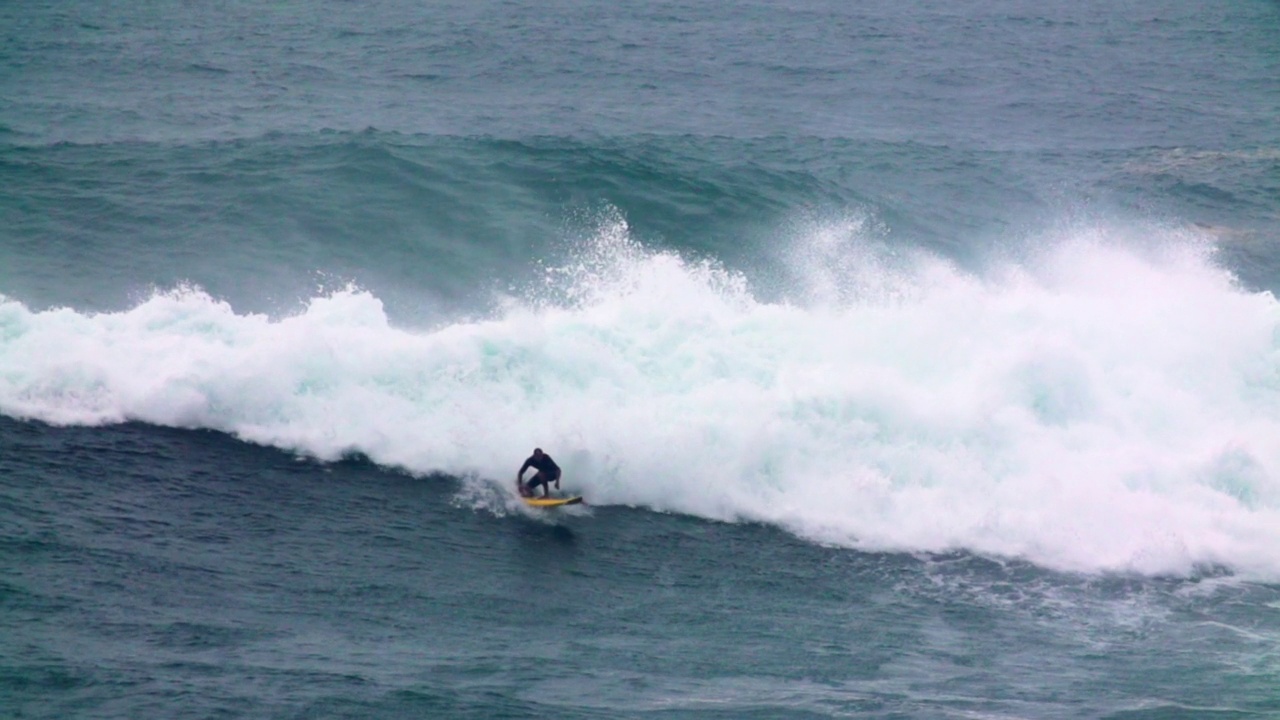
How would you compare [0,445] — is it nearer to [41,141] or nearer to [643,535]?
[643,535]

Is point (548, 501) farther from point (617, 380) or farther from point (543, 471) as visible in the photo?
point (617, 380)

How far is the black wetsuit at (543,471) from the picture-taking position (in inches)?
768

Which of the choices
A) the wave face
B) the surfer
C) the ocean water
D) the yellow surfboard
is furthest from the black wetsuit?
the wave face

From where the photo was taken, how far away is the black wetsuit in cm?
1952

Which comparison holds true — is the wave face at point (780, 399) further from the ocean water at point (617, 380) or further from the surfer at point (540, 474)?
the surfer at point (540, 474)

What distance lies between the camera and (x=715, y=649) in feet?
52.0

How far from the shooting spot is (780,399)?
21719 mm

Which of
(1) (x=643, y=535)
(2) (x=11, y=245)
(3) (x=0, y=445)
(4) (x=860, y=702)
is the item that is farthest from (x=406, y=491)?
(2) (x=11, y=245)

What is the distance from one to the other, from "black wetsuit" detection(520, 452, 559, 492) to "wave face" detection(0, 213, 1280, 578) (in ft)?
3.45

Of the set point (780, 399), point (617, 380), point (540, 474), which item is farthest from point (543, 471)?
point (780, 399)

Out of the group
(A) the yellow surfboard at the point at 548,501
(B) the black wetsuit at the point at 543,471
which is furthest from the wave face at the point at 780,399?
(B) the black wetsuit at the point at 543,471

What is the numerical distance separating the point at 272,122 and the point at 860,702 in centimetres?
2281

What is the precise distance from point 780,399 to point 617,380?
2802 millimetres

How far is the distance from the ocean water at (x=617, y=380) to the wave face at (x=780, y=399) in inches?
3.0
